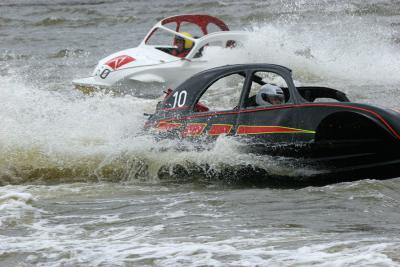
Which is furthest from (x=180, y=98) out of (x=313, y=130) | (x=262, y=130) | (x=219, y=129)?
(x=313, y=130)

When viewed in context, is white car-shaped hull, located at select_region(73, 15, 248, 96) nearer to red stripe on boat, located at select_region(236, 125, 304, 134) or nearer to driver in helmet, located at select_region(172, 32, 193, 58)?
driver in helmet, located at select_region(172, 32, 193, 58)

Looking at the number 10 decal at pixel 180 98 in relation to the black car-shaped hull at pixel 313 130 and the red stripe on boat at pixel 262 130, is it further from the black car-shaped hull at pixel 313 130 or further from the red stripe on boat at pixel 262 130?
the red stripe on boat at pixel 262 130

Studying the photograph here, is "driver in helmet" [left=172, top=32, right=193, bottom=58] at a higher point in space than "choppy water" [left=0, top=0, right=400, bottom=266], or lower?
higher

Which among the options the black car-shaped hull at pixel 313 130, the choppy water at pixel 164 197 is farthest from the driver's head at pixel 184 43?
the black car-shaped hull at pixel 313 130

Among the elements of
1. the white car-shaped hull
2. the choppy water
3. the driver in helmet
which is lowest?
the choppy water

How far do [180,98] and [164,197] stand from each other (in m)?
1.99

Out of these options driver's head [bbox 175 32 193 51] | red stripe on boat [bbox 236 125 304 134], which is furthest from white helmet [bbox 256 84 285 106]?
driver's head [bbox 175 32 193 51]

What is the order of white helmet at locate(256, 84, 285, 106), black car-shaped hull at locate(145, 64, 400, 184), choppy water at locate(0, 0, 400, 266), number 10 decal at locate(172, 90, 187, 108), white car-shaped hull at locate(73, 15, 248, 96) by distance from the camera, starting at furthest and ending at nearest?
white car-shaped hull at locate(73, 15, 248, 96) < number 10 decal at locate(172, 90, 187, 108) < white helmet at locate(256, 84, 285, 106) < black car-shaped hull at locate(145, 64, 400, 184) < choppy water at locate(0, 0, 400, 266)

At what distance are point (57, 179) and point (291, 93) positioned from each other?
11.6 ft

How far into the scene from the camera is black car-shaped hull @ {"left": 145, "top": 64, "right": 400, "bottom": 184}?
9.19 m

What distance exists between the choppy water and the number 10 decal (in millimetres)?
586

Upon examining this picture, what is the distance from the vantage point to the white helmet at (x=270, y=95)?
1006 cm

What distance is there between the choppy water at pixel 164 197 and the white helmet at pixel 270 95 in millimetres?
639

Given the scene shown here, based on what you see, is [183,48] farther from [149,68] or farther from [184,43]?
[149,68]
